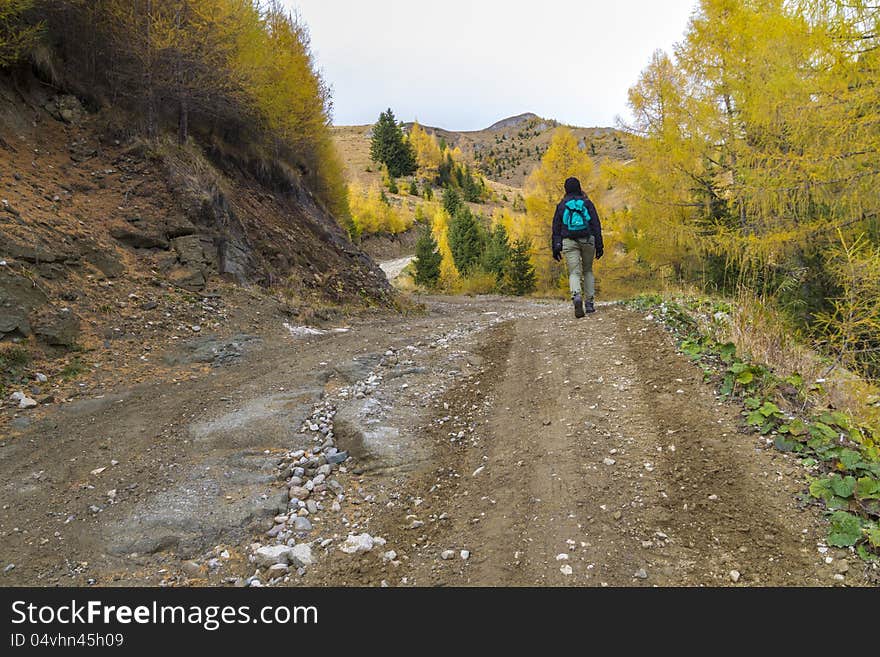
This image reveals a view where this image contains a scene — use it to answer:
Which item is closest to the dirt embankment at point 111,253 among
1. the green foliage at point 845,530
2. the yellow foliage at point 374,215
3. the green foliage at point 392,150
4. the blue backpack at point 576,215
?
the blue backpack at point 576,215

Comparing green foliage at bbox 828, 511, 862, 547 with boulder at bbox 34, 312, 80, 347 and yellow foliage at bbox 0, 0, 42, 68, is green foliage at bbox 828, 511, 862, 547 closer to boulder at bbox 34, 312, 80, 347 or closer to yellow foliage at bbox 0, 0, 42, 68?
boulder at bbox 34, 312, 80, 347

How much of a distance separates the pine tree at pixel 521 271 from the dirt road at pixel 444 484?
24704mm

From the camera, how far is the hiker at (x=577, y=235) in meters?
7.94

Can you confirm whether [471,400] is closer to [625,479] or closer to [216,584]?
[625,479]

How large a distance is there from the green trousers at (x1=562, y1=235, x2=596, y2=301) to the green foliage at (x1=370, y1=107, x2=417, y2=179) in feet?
299

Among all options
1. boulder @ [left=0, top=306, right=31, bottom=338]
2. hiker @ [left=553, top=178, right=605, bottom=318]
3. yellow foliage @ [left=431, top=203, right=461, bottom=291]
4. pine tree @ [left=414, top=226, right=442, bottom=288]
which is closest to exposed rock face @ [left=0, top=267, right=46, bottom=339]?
boulder @ [left=0, top=306, right=31, bottom=338]

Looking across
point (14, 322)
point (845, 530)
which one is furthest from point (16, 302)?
point (845, 530)

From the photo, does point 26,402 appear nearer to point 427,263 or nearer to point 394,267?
point 427,263

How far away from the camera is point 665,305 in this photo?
6875mm

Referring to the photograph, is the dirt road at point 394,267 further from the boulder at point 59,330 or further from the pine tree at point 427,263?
the boulder at point 59,330

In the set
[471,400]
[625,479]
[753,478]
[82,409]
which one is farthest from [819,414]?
[82,409]

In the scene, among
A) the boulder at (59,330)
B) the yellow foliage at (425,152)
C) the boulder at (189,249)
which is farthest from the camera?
the yellow foliage at (425,152)

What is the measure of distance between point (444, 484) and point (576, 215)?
5.71 m

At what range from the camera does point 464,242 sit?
51156 millimetres
